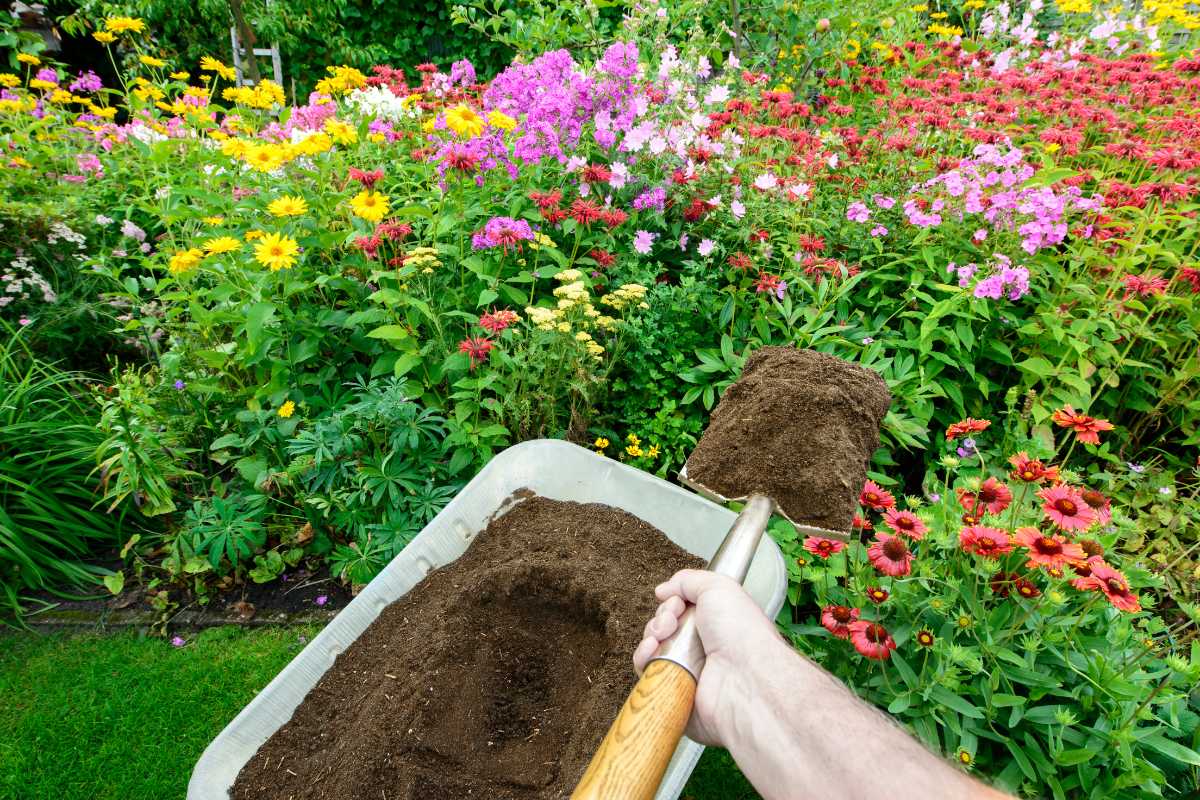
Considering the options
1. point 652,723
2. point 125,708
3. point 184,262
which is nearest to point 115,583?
point 125,708

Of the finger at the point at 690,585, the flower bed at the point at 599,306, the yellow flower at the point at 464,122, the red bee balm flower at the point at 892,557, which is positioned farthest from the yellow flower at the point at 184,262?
the red bee balm flower at the point at 892,557

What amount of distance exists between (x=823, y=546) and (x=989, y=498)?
1.17ft

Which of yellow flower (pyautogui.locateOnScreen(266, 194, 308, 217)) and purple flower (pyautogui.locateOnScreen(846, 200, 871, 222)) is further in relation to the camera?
purple flower (pyautogui.locateOnScreen(846, 200, 871, 222))

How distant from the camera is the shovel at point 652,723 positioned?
2.82 feet

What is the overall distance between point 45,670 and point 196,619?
0.41 meters

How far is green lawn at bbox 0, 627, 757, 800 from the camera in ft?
5.47

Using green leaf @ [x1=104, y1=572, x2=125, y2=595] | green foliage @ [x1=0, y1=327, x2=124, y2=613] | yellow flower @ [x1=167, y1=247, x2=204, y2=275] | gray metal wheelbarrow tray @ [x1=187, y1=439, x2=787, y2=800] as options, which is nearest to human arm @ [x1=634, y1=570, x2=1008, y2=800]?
gray metal wheelbarrow tray @ [x1=187, y1=439, x2=787, y2=800]

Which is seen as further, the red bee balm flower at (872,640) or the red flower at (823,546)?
the red flower at (823,546)

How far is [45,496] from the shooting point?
219 cm

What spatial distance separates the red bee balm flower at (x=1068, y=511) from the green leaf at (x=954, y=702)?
0.39 m

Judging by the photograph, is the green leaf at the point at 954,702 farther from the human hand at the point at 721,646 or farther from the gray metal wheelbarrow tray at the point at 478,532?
the human hand at the point at 721,646

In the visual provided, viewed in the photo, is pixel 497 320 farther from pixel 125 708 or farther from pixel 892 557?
pixel 125 708

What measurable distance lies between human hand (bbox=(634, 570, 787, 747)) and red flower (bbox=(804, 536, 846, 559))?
1.22 feet

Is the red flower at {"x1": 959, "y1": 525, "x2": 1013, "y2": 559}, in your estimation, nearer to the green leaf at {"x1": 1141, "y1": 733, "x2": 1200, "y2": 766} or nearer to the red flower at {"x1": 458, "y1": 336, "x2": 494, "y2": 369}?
the green leaf at {"x1": 1141, "y1": 733, "x2": 1200, "y2": 766}
